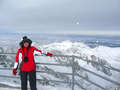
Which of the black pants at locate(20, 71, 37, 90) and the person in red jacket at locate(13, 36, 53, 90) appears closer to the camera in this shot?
the person in red jacket at locate(13, 36, 53, 90)

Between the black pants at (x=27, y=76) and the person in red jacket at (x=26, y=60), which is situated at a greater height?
the person in red jacket at (x=26, y=60)

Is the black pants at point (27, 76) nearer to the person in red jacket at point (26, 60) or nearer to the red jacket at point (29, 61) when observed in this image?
the person in red jacket at point (26, 60)

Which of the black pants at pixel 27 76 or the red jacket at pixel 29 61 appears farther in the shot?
the black pants at pixel 27 76

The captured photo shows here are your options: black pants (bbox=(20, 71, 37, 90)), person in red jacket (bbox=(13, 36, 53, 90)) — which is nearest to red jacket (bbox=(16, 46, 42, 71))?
person in red jacket (bbox=(13, 36, 53, 90))

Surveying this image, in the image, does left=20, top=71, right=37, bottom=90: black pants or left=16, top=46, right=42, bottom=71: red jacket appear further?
left=20, top=71, right=37, bottom=90: black pants

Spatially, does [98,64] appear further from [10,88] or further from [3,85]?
[3,85]

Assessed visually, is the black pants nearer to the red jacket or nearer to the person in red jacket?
the person in red jacket

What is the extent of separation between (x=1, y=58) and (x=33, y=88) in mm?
1626

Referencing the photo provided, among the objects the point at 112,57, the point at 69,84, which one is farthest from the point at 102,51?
the point at 69,84

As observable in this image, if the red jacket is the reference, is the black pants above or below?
below

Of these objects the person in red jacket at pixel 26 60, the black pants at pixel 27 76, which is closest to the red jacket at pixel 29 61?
the person in red jacket at pixel 26 60

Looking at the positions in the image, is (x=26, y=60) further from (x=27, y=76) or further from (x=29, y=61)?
(x=27, y=76)

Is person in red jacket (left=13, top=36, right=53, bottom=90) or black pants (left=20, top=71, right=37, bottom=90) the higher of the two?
person in red jacket (left=13, top=36, right=53, bottom=90)

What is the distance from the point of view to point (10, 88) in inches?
173
